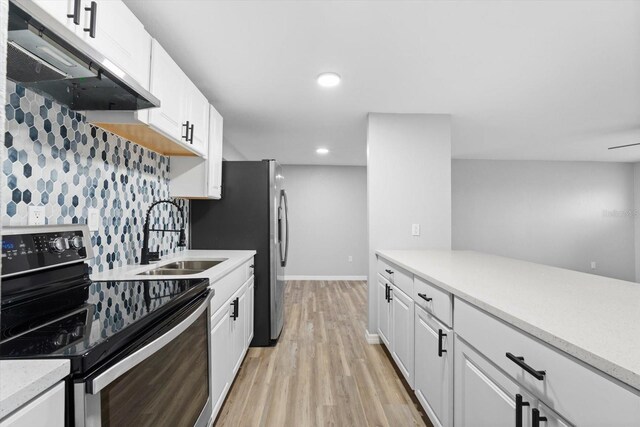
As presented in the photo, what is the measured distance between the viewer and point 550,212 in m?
6.21

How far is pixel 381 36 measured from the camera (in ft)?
6.08

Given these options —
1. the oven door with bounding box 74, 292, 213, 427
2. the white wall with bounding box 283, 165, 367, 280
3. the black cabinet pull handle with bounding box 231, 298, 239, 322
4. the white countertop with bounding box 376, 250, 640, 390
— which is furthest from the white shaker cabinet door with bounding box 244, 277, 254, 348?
the white wall with bounding box 283, 165, 367, 280

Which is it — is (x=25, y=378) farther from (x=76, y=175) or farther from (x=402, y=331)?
(x=402, y=331)

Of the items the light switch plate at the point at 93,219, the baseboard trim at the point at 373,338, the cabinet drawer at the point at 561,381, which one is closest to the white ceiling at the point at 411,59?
the light switch plate at the point at 93,219

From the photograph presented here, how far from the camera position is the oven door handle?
740 millimetres

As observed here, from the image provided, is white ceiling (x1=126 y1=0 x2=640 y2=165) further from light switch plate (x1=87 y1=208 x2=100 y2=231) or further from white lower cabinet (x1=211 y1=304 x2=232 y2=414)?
white lower cabinet (x1=211 y1=304 x2=232 y2=414)

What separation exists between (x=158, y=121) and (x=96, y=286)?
2.81 ft

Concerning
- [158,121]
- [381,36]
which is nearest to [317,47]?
[381,36]

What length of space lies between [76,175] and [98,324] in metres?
0.97

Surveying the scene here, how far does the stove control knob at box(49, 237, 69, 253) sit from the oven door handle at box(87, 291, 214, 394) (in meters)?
0.57

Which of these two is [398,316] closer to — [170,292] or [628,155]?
[170,292]

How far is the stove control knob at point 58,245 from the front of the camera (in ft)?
4.06

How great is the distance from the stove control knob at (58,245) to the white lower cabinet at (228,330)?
71 cm

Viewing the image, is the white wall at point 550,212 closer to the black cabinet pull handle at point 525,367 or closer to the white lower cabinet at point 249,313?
the white lower cabinet at point 249,313
